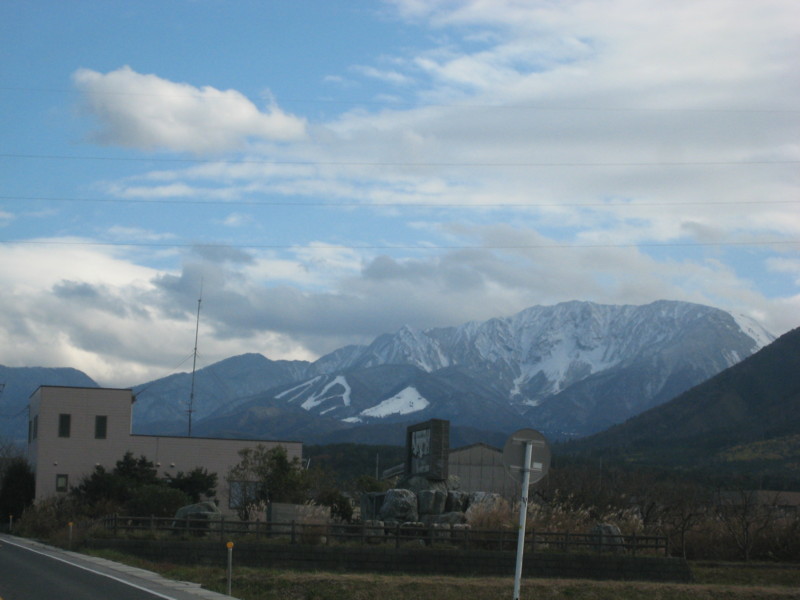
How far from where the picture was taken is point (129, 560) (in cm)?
3200

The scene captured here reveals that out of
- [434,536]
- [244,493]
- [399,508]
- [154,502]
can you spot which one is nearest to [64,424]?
[244,493]

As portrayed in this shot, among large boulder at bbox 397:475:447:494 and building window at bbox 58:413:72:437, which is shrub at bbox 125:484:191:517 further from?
building window at bbox 58:413:72:437

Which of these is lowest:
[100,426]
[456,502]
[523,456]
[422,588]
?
[422,588]

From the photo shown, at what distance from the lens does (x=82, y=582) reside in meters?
23.9

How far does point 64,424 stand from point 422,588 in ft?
148

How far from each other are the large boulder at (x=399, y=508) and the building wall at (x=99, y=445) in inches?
1072

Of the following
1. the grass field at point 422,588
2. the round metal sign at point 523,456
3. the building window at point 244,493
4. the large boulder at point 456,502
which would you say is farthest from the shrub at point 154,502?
the round metal sign at point 523,456

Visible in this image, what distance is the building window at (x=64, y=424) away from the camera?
64.6 meters

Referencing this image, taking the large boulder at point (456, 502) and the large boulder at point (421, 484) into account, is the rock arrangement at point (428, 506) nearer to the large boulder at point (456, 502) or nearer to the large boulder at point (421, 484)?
the large boulder at point (456, 502)

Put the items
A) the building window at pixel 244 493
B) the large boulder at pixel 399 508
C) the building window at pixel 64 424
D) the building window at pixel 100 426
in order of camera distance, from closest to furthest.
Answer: the large boulder at pixel 399 508 < the building window at pixel 244 493 < the building window at pixel 64 424 < the building window at pixel 100 426

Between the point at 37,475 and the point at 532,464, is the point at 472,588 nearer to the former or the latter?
the point at 532,464

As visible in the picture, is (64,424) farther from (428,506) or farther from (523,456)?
(523,456)

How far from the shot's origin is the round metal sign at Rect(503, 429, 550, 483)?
17.0 m

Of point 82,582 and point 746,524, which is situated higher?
point 746,524
